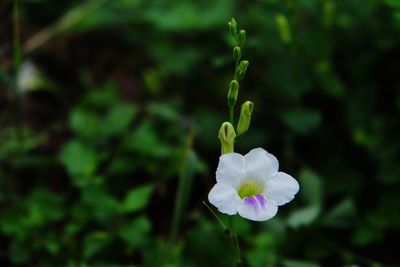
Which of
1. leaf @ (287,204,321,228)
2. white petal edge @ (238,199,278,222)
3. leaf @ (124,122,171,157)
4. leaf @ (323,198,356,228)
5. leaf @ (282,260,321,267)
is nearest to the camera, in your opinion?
white petal edge @ (238,199,278,222)

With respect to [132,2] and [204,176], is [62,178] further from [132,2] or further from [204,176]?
[132,2]

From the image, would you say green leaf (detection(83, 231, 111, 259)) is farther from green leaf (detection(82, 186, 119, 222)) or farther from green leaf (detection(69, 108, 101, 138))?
green leaf (detection(69, 108, 101, 138))

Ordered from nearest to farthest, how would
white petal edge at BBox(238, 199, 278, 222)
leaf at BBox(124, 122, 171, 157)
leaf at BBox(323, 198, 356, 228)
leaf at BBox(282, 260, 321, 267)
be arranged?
white petal edge at BBox(238, 199, 278, 222) < leaf at BBox(282, 260, 321, 267) < leaf at BBox(323, 198, 356, 228) < leaf at BBox(124, 122, 171, 157)

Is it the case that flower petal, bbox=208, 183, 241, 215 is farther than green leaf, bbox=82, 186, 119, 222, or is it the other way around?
green leaf, bbox=82, 186, 119, 222

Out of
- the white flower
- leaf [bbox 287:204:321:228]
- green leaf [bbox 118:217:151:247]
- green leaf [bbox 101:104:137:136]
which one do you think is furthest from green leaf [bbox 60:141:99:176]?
the white flower

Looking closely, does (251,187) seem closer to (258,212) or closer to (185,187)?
(258,212)

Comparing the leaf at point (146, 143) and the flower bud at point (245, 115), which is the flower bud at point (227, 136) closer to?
the flower bud at point (245, 115)

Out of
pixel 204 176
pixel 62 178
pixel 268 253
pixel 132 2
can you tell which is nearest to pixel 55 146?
pixel 62 178
